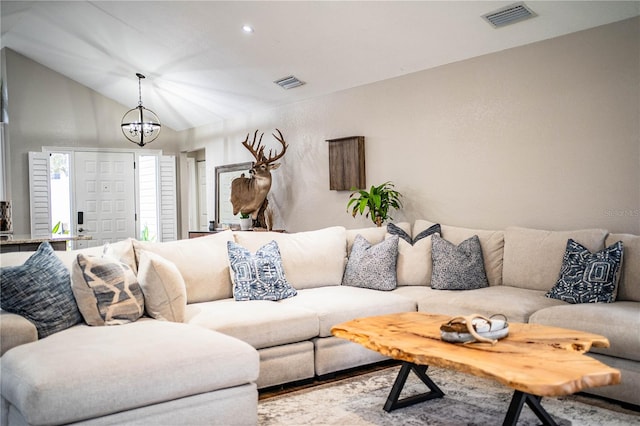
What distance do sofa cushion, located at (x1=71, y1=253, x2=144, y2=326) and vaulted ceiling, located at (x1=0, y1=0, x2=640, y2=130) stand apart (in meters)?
2.81

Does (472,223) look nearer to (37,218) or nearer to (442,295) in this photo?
(442,295)

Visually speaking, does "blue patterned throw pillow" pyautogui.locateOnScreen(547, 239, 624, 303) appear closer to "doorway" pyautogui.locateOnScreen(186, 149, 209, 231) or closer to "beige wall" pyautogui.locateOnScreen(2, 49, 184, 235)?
"beige wall" pyautogui.locateOnScreen(2, 49, 184, 235)

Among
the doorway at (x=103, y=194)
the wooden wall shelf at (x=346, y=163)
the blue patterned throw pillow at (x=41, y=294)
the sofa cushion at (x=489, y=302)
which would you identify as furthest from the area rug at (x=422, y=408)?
the doorway at (x=103, y=194)

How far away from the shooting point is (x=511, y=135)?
4.62 m

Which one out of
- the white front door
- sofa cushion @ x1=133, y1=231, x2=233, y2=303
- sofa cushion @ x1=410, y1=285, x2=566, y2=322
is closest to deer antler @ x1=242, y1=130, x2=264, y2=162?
the white front door

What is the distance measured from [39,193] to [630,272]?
751 centimetres

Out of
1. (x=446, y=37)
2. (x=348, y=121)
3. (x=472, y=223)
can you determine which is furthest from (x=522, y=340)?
(x=348, y=121)

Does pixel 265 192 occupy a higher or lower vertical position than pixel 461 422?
higher

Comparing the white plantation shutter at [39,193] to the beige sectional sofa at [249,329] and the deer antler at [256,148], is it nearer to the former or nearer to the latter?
the deer antler at [256,148]

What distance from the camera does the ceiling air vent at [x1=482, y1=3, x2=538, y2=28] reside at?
4039 mm

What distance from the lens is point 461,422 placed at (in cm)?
283

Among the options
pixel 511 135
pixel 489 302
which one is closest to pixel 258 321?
pixel 489 302

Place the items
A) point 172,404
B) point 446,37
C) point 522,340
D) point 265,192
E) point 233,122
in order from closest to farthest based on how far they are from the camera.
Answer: point 172,404 → point 522,340 → point 446,37 → point 265,192 → point 233,122

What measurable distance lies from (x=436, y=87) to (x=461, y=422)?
10.7 feet
